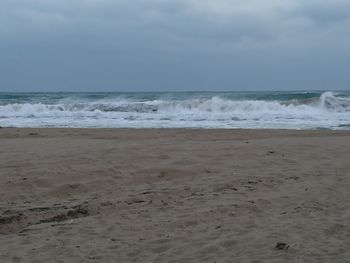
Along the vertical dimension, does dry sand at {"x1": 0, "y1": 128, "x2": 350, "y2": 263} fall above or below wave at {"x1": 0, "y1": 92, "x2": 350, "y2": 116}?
below

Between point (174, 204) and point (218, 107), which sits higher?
point (218, 107)

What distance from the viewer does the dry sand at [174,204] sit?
3.65 metres

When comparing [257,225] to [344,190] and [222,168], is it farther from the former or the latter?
[222,168]

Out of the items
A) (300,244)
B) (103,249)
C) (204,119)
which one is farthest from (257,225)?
(204,119)

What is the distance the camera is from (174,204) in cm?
500

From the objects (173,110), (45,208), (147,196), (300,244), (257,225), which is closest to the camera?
(300,244)

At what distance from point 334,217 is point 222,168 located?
8.25 ft

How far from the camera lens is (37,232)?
4.29 metres

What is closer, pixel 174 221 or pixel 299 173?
pixel 174 221

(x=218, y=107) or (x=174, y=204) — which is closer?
(x=174, y=204)

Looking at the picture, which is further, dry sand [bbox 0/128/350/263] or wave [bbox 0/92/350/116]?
wave [bbox 0/92/350/116]

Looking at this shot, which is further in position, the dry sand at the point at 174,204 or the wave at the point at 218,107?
the wave at the point at 218,107

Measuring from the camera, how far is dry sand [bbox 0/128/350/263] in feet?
12.0

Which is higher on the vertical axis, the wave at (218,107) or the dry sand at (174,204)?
the wave at (218,107)
